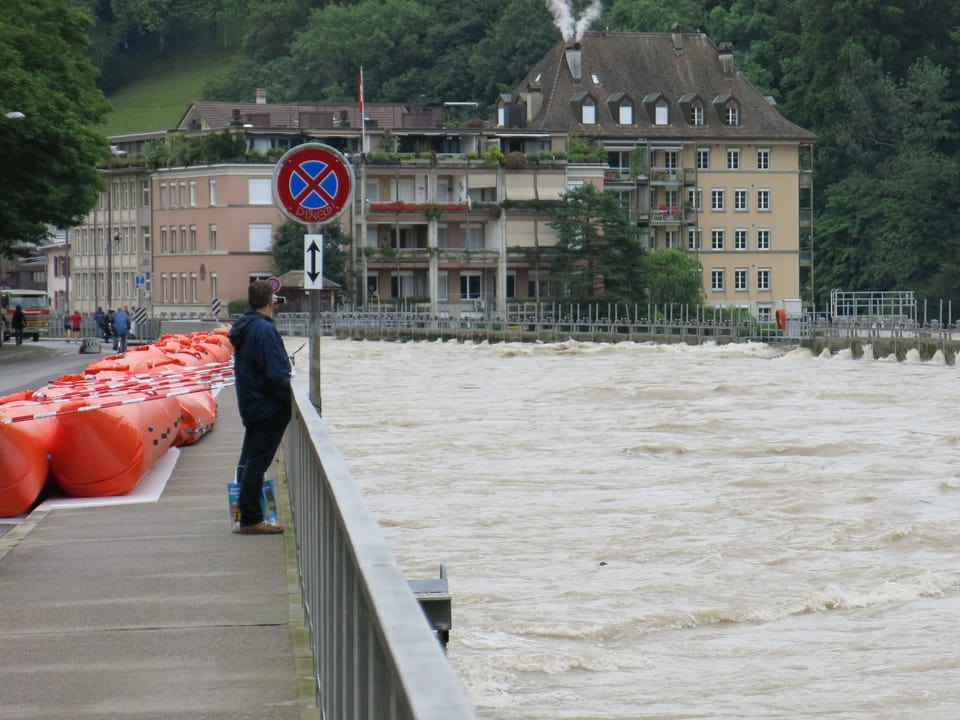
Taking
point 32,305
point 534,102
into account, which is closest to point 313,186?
point 32,305

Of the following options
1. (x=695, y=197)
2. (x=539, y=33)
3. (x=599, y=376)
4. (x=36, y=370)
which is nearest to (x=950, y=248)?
(x=695, y=197)

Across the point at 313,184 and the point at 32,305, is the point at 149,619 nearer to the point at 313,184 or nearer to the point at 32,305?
the point at 313,184

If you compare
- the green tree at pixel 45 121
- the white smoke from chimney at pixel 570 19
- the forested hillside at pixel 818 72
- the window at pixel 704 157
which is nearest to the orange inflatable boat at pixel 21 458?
the green tree at pixel 45 121

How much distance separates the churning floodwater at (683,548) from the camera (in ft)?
42.2

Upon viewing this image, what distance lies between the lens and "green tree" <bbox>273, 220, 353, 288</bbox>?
4267 inches

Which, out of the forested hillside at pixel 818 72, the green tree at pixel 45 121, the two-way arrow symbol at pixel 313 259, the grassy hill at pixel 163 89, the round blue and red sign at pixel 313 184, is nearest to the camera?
the round blue and red sign at pixel 313 184

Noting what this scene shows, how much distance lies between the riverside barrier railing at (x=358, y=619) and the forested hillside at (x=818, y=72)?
10041 cm

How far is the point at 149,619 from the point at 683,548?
8.36 m

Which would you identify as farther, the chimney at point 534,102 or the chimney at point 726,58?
the chimney at point 726,58

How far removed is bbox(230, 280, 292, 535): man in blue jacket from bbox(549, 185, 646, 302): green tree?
8754cm

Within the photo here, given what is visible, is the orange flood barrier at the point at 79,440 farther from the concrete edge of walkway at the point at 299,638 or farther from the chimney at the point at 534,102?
the chimney at the point at 534,102

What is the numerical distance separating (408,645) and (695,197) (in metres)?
118

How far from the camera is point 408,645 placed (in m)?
4.81

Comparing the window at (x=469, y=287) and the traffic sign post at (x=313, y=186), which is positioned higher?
the traffic sign post at (x=313, y=186)
